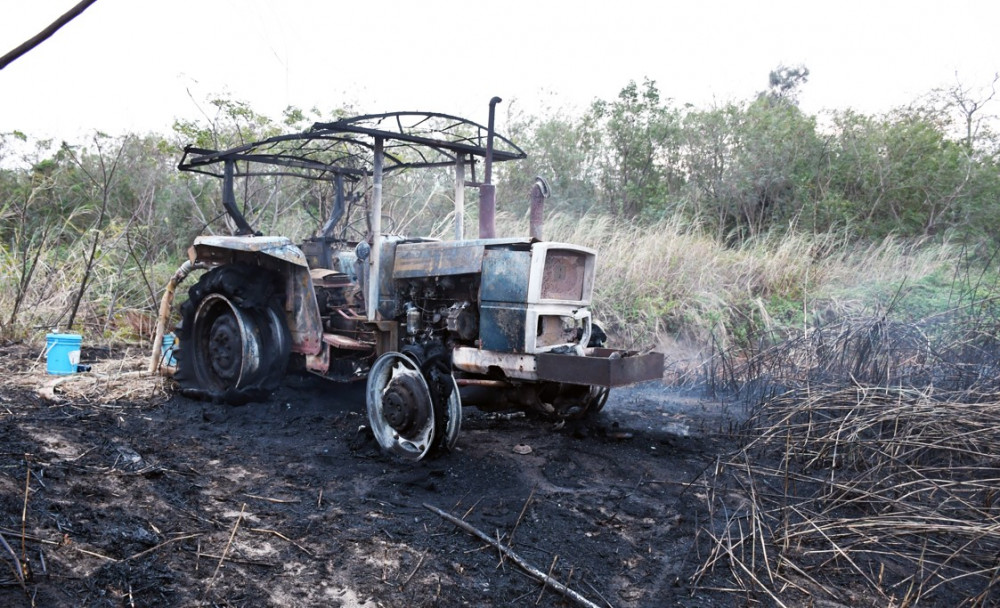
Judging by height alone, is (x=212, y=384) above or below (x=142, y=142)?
below

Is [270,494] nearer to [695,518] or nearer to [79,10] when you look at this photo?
[695,518]

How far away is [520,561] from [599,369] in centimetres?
121

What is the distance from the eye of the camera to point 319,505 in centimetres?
339

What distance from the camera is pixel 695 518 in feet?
A: 10.5

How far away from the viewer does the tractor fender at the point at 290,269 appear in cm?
517

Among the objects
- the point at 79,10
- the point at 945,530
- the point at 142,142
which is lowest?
the point at 945,530

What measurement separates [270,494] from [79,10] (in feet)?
9.42

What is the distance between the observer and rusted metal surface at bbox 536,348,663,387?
3.64 meters

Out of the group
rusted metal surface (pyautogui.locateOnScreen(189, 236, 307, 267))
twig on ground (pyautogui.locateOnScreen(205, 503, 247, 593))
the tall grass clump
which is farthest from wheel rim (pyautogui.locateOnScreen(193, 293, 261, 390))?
the tall grass clump

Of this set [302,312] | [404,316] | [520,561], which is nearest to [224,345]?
[302,312]

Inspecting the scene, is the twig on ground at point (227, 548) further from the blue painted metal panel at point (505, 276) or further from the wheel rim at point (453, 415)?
the blue painted metal panel at point (505, 276)

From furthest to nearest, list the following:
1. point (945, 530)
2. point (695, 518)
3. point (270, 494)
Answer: point (270, 494) → point (695, 518) → point (945, 530)

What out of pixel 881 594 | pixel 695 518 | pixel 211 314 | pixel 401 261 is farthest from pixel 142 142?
pixel 881 594

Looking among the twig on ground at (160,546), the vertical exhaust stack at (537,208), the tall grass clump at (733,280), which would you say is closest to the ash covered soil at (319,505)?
the twig on ground at (160,546)
